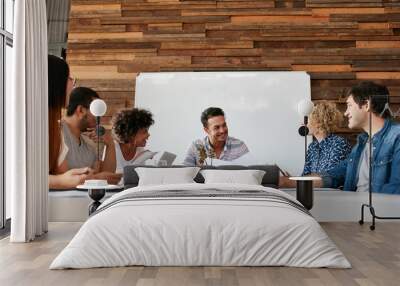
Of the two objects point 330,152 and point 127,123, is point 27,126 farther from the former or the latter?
point 330,152

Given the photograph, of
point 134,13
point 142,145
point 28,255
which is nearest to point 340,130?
point 142,145

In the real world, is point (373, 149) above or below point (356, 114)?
below

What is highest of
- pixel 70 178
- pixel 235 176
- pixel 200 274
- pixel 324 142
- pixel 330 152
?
pixel 324 142

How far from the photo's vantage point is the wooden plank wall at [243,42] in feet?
24.8

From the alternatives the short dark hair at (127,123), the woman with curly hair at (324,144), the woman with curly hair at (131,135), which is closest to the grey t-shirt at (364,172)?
the woman with curly hair at (324,144)

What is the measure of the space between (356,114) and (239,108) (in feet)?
4.68

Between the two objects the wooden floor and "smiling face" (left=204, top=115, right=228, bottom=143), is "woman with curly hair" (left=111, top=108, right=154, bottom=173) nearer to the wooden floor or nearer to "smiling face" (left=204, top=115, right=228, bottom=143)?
"smiling face" (left=204, top=115, right=228, bottom=143)

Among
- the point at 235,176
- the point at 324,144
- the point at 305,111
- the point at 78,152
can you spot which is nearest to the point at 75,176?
the point at 78,152

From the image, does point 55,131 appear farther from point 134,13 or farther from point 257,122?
point 257,122

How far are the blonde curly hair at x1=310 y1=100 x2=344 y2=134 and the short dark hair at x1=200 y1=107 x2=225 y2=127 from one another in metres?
1.13

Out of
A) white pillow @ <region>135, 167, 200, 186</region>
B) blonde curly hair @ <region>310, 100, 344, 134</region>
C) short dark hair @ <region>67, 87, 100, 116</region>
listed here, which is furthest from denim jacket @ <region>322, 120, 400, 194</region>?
short dark hair @ <region>67, 87, 100, 116</region>

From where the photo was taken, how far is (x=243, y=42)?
299 inches

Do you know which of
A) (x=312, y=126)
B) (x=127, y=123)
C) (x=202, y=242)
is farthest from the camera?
(x=127, y=123)

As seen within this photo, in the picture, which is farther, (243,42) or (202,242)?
(243,42)
